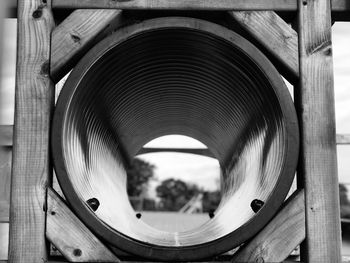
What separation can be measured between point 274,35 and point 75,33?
104 centimetres

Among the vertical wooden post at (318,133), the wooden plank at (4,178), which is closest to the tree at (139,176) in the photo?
the wooden plank at (4,178)

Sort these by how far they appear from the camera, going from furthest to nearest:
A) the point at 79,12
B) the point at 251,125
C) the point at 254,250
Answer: the point at 251,125 < the point at 79,12 < the point at 254,250

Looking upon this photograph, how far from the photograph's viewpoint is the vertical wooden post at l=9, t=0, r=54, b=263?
2.61 meters

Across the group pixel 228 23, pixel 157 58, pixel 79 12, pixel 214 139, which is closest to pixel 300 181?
pixel 228 23

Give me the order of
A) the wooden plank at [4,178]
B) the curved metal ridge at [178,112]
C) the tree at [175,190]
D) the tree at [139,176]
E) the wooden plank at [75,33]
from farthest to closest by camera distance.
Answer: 1. the tree at [175,190]
2. the tree at [139,176]
3. the wooden plank at [75,33]
4. the curved metal ridge at [178,112]
5. the wooden plank at [4,178]

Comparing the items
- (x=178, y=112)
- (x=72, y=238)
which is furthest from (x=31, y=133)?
(x=178, y=112)

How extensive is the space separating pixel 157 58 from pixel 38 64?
0.83 meters

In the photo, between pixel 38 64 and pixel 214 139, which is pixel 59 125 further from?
pixel 214 139

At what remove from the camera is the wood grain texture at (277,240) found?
2.60 meters

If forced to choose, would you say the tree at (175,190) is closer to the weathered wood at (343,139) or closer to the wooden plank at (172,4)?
the weathered wood at (343,139)

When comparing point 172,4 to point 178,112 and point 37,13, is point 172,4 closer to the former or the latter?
point 37,13

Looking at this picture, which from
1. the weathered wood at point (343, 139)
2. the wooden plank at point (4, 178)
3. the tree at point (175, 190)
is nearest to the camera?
the wooden plank at point (4, 178)

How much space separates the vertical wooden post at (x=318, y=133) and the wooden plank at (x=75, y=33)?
1047 millimetres

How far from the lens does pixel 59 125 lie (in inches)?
103
